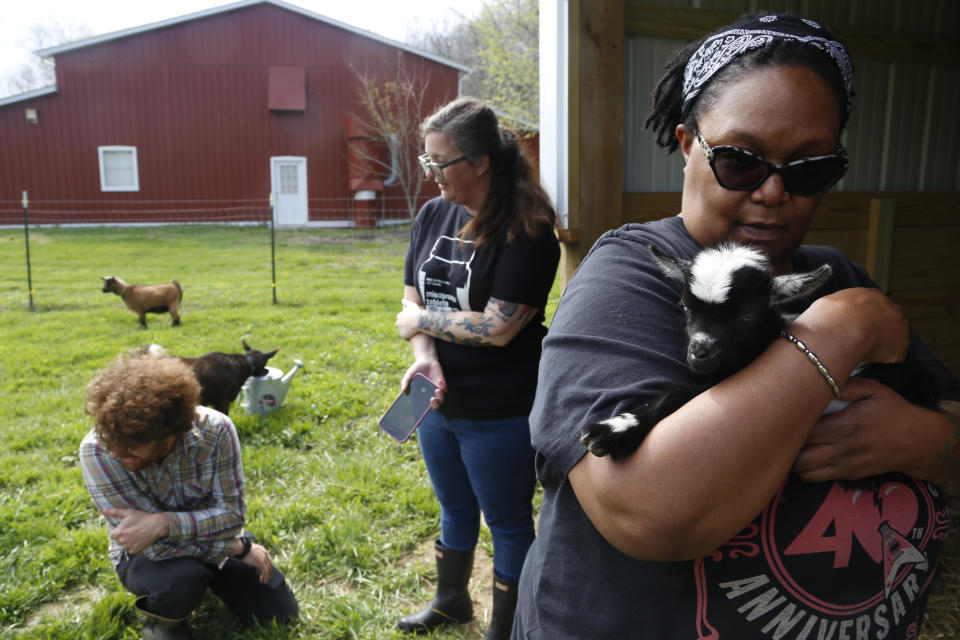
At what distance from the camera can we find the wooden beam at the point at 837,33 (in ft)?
11.1

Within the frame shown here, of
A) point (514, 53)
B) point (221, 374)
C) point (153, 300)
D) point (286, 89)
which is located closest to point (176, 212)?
point (286, 89)

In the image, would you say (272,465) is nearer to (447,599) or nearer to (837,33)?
(447,599)

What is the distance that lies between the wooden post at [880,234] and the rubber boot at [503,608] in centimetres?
310

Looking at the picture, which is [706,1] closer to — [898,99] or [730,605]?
[898,99]

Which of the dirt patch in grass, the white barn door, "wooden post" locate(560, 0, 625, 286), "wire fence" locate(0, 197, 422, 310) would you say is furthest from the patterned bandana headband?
the white barn door

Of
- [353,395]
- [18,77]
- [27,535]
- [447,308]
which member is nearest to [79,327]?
[353,395]

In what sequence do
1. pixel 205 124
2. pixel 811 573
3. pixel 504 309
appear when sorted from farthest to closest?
pixel 205 124
pixel 504 309
pixel 811 573

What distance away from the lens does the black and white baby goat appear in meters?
1.13

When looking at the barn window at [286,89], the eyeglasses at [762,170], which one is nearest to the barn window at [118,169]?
the barn window at [286,89]

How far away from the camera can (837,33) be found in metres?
3.46

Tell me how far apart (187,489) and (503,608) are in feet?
5.65

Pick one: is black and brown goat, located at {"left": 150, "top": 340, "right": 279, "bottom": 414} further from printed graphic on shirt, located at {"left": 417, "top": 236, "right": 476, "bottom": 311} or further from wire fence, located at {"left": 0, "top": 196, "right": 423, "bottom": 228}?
wire fence, located at {"left": 0, "top": 196, "right": 423, "bottom": 228}

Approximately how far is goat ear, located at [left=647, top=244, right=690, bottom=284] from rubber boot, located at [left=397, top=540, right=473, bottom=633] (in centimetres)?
222

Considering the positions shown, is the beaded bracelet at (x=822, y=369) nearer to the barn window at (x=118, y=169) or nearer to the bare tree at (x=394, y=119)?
the bare tree at (x=394, y=119)
